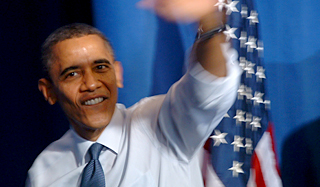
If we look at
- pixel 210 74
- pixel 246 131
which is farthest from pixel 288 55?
pixel 210 74

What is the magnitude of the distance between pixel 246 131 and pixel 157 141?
12.8 inches

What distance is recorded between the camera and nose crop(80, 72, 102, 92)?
1114mm

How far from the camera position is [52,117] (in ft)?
5.85

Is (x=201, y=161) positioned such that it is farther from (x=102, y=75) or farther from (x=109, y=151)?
(x=102, y=75)

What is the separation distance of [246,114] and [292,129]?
232 mm

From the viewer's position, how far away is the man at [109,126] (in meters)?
1.02

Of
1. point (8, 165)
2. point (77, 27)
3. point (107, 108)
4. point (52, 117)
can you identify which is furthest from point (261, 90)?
point (8, 165)

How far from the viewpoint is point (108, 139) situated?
1194 millimetres

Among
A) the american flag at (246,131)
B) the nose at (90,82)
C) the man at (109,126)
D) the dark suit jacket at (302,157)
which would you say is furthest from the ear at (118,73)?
the dark suit jacket at (302,157)

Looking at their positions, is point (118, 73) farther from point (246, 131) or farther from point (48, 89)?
point (246, 131)

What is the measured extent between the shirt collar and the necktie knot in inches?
0.6

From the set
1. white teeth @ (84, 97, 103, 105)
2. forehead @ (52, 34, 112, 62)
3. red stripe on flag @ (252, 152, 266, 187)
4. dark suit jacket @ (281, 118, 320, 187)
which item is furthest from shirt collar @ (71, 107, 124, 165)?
dark suit jacket @ (281, 118, 320, 187)

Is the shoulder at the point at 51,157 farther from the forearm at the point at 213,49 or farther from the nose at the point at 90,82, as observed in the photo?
the forearm at the point at 213,49

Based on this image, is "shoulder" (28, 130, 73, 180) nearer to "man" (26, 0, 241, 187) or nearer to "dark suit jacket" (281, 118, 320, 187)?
"man" (26, 0, 241, 187)
